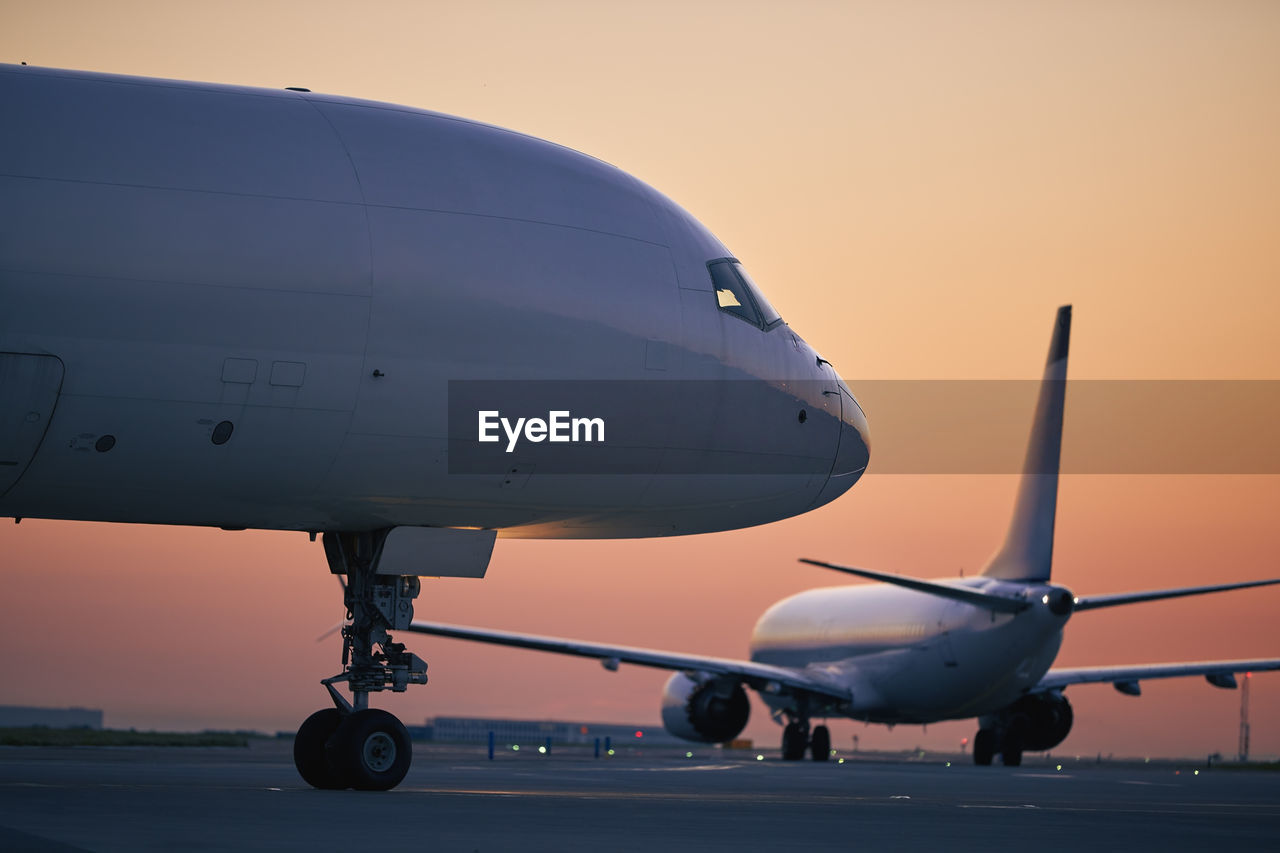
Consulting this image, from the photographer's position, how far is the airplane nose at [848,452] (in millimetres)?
15898

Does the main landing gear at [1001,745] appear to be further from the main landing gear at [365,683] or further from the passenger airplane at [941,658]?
the main landing gear at [365,683]

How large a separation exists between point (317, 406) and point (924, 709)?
105 feet

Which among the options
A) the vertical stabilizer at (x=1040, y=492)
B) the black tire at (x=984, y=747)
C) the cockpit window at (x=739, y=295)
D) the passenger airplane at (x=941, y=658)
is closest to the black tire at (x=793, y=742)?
the passenger airplane at (x=941, y=658)

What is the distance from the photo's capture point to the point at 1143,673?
45.1 meters

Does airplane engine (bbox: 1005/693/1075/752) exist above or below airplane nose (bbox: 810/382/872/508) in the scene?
below

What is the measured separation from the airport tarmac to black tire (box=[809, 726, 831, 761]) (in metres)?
23.3

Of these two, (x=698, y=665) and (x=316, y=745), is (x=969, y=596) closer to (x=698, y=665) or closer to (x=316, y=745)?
(x=698, y=665)

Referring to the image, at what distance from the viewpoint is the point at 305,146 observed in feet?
43.8

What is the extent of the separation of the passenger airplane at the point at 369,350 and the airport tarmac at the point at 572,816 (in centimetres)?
191

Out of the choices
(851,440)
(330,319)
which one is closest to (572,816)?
(330,319)

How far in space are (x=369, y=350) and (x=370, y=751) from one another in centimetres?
357

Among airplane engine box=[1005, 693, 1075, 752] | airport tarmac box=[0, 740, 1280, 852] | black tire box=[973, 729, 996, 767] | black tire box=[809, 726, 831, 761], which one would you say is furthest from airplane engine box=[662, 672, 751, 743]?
airport tarmac box=[0, 740, 1280, 852]

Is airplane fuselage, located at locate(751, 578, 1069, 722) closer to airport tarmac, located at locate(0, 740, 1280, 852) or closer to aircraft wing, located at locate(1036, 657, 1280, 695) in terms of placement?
aircraft wing, located at locate(1036, 657, 1280, 695)

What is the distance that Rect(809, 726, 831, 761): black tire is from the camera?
142ft
